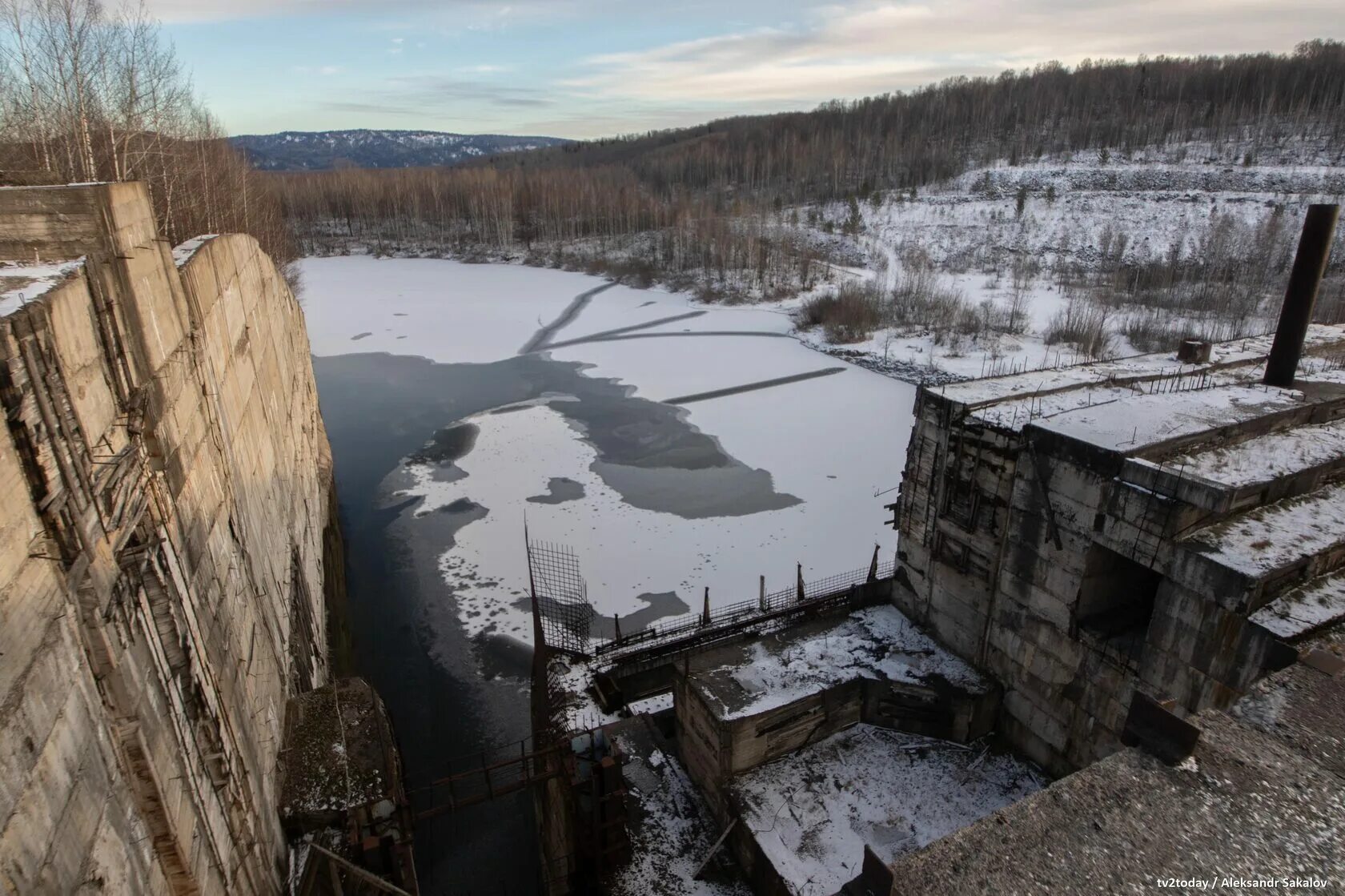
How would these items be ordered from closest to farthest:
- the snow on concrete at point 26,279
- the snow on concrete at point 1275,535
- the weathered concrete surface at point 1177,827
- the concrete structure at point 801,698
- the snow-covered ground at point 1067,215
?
the weathered concrete surface at point 1177,827 < the snow on concrete at point 26,279 < the snow on concrete at point 1275,535 < the concrete structure at point 801,698 < the snow-covered ground at point 1067,215

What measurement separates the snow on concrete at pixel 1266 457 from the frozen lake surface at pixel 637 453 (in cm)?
871

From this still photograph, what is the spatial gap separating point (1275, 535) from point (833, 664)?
6.04 m

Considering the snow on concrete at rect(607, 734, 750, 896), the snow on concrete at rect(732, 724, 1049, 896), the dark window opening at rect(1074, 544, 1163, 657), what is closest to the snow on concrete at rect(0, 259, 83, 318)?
the snow on concrete at rect(607, 734, 750, 896)

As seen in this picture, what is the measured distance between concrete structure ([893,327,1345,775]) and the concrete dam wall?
972 cm

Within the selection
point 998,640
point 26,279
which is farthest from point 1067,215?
point 26,279

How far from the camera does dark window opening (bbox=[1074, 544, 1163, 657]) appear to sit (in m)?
10.1

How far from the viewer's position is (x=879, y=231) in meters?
66.9

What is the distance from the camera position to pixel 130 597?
5.24 meters

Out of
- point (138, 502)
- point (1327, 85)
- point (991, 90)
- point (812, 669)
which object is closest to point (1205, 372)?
point (812, 669)

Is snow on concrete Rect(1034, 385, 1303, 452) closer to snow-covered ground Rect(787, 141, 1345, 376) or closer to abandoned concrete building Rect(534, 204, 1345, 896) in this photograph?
abandoned concrete building Rect(534, 204, 1345, 896)

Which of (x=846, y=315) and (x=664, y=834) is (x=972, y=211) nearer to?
(x=846, y=315)

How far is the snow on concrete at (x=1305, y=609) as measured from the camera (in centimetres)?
771

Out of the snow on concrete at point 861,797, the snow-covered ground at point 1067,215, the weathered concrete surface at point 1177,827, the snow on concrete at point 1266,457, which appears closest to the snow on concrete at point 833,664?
the snow on concrete at point 861,797

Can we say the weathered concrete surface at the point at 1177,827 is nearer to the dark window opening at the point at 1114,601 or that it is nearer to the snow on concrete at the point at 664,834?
the dark window opening at the point at 1114,601
